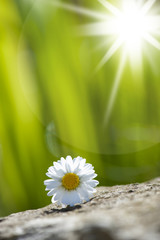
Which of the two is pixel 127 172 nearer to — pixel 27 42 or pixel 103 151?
pixel 103 151

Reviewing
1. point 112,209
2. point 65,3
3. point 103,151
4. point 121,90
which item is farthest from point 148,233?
point 65,3

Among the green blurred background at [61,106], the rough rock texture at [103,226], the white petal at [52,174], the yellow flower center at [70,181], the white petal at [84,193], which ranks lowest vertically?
the rough rock texture at [103,226]

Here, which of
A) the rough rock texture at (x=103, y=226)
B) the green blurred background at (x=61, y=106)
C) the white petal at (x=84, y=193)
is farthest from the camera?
the green blurred background at (x=61, y=106)

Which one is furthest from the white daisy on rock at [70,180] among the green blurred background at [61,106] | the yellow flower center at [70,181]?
the green blurred background at [61,106]

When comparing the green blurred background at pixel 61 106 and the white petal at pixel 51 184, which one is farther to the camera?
the green blurred background at pixel 61 106

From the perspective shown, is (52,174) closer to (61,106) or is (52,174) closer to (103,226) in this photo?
(103,226)

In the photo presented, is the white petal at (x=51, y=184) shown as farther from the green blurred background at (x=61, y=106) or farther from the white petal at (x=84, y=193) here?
the green blurred background at (x=61, y=106)

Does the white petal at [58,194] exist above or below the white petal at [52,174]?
below
